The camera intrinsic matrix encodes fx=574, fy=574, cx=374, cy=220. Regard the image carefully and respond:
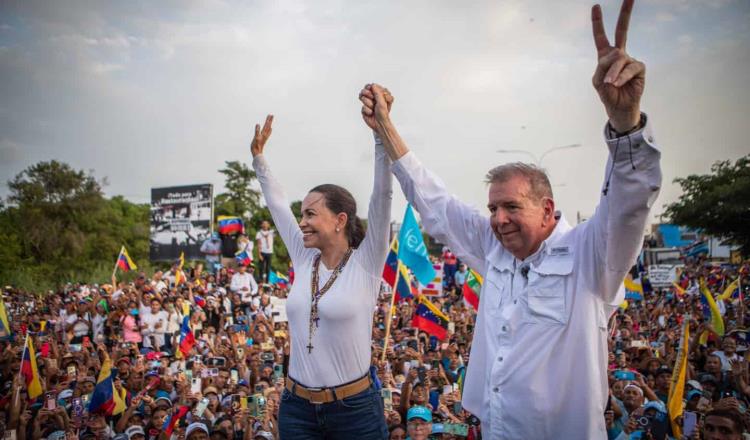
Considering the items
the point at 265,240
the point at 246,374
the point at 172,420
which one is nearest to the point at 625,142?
the point at 172,420

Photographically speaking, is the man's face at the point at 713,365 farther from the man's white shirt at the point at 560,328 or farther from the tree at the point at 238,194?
the tree at the point at 238,194

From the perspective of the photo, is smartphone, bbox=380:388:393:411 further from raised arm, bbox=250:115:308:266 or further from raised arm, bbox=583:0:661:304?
raised arm, bbox=583:0:661:304

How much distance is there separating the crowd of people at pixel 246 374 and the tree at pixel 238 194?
119 feet

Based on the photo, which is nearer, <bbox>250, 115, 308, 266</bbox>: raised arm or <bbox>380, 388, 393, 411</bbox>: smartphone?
<bbox>250, 115, 308, 266</bbox>: raised arm

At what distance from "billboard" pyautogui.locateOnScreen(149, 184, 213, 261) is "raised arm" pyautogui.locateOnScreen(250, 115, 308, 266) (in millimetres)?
24971

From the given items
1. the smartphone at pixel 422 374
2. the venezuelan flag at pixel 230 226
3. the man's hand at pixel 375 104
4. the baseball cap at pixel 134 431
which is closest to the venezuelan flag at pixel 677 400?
the smartphone at pixel 422 374

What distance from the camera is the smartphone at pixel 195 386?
7.54m

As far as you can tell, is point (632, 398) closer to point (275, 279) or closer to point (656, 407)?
point (656, 407)

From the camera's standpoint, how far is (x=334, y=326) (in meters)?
2.89

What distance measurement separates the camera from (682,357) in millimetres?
5922

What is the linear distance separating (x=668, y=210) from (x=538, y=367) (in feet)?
103

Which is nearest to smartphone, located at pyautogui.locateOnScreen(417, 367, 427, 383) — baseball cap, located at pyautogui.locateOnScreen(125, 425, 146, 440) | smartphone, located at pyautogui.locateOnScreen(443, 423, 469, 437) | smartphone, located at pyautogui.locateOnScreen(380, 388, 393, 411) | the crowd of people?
the crowd of people

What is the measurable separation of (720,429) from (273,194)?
12.8 ft

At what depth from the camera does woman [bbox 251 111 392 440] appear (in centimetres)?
284
